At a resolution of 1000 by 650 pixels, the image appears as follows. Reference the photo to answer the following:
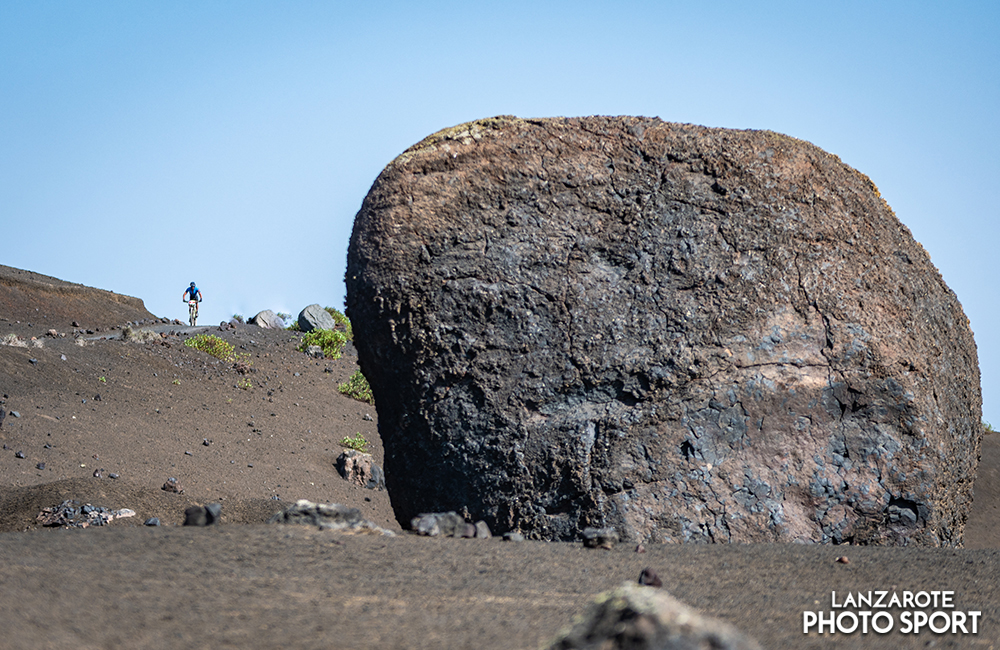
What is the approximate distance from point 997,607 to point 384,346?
3938 mm

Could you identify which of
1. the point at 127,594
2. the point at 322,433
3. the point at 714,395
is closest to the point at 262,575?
the point at 127,594

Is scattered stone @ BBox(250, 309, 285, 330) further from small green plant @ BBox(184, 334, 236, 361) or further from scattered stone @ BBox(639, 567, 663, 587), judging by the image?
scattered stone @ BBox(639, 567, 663, 587)

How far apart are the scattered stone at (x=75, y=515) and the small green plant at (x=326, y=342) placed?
11998 millimetres

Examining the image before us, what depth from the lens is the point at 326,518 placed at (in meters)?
4.79

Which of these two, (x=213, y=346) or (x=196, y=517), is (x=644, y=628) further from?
(x=213, y=346)

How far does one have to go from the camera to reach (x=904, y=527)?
5652 millimetres

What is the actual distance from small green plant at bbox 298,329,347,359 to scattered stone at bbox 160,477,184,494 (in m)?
8.67

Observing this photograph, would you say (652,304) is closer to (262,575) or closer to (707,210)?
(707,210)

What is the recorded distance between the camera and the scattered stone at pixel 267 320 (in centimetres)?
2557

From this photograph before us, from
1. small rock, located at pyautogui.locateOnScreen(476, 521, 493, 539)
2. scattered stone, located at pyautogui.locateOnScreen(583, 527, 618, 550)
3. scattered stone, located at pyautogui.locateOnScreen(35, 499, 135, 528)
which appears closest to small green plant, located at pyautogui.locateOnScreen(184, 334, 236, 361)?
scattered stone, located at pyautogui.locateOnScreen(35, 499, 135, 528)

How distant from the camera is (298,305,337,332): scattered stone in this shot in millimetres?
22797

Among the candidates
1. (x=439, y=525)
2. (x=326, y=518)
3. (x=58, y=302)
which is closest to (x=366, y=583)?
(x=326, y=518)

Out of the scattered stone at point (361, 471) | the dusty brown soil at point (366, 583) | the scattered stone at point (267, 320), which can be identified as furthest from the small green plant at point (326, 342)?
the dusty brown soil at point (366, 583)

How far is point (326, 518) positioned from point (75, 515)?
4.22m
